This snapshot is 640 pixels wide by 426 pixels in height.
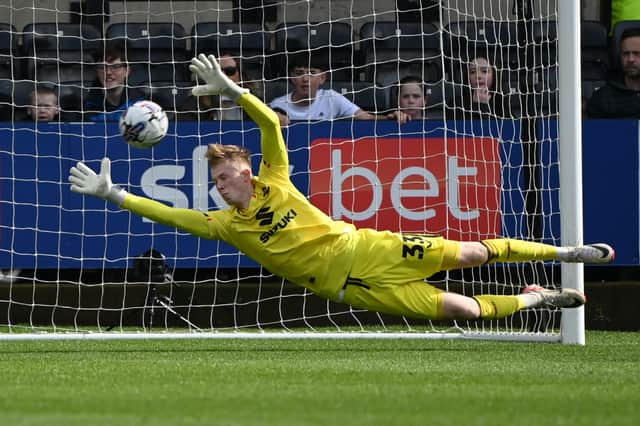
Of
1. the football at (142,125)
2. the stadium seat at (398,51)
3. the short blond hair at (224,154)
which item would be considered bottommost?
the short blond hair at (224,154)

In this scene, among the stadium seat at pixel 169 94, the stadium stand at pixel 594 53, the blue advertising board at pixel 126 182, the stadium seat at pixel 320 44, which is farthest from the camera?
the stadium stand at pixel 594 53

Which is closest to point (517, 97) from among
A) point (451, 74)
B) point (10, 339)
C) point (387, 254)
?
point (451, 74)

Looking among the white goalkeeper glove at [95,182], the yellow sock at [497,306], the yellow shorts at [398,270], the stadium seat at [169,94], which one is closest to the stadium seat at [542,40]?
the stadium seat at [169,94]

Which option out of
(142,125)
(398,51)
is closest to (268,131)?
(142,125)

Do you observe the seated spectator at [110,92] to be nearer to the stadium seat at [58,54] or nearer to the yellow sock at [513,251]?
the stadium seat at [58,54]

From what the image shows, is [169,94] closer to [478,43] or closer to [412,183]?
[412,183]

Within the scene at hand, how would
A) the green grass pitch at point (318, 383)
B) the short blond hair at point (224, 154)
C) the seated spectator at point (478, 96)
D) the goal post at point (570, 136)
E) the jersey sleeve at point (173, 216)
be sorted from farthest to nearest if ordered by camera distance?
the seated spectator at point (478, 96) → the goal post at point (570, 136) → the short blond hair at point (224, 154) → the jersey sleeve at point (173, 216) → the green grass pitch at point (318, 383)

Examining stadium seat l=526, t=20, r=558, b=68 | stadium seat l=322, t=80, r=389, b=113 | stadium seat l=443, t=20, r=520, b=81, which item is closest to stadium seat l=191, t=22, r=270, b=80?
stadium seat l=322, t=80, r=389, b=113

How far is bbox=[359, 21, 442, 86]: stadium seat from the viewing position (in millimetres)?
13375

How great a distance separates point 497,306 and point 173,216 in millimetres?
2470

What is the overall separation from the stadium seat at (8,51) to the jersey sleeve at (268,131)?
4370mm

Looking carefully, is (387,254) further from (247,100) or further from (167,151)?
(167,151)

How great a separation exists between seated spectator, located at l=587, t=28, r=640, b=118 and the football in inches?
221

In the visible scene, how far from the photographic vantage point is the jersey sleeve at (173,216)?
9.55m
